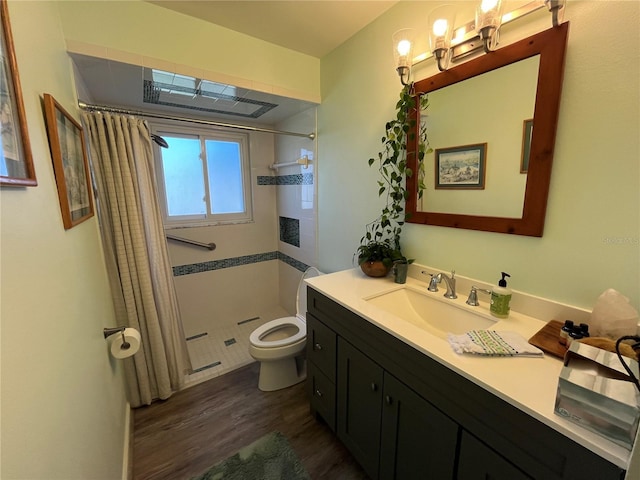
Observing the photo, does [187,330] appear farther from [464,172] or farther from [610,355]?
[610,355]

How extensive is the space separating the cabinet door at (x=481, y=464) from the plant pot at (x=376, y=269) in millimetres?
825

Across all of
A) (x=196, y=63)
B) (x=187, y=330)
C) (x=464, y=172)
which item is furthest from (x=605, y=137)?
(x=187, y=330)

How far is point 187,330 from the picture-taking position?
2643mm

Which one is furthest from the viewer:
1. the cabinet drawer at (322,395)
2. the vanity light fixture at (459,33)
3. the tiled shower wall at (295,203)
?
the tiled shower wall at (295,203)

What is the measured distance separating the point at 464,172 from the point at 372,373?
100cm

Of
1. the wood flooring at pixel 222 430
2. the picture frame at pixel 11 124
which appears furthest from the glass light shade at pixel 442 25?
the wood flooring at pixel 222 430

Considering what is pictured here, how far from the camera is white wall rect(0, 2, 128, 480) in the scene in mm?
482

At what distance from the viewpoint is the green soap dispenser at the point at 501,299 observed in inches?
42.3

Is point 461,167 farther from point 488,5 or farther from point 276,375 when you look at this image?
point 276,375

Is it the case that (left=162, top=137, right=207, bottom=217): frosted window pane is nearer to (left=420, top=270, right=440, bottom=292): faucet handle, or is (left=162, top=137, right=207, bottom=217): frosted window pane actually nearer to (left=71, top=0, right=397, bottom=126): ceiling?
(left=71, top=0, right=397, bottom=126): ceiling

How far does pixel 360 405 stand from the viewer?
1.26 m

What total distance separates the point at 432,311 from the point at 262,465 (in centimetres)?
119

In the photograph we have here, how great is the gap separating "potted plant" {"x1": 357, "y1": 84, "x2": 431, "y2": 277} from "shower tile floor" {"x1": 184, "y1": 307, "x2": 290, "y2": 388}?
1.48 metres

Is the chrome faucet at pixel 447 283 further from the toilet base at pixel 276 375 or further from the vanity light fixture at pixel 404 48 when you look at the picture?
the toilet base at pixel 276 375
